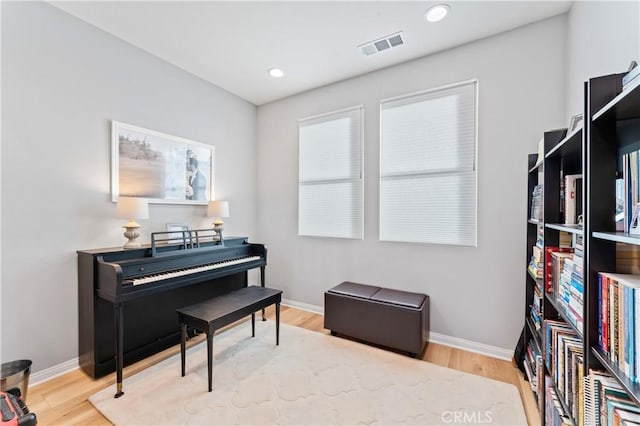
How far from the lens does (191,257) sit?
256 cm

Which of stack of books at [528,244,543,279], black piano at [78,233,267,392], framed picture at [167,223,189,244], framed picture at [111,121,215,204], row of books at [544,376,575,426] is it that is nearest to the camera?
row of books at [544,376,575,426]

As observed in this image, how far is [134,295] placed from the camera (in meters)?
2.03

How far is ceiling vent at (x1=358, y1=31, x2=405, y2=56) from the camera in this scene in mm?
2467

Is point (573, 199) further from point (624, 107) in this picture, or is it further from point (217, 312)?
point (217, 312)

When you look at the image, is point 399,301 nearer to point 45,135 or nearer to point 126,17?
point 45,135

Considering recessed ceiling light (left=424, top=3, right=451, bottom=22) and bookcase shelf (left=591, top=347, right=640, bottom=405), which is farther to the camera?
recessed ceiling light (left=424, top=3, right=451, bottom=22)

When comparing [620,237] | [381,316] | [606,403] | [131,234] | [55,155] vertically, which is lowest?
[381,316]

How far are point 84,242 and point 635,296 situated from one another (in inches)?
130

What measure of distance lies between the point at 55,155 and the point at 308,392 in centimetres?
267

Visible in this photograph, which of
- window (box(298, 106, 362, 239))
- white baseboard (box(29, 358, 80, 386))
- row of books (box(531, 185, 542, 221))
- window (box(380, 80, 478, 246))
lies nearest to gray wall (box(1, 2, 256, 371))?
white baseboard (box(29, 358, 80, 386))

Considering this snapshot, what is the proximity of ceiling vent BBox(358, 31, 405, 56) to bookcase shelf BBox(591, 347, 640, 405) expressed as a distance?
258 cm

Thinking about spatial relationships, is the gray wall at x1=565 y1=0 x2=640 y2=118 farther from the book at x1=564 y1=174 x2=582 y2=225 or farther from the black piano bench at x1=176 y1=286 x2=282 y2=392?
the black piano bench at x1=176 y1=286 x2=282 y2=392

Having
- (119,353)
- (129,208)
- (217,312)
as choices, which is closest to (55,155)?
(129,208)

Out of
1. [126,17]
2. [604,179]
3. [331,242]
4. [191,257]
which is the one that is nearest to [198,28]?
[126,17]
